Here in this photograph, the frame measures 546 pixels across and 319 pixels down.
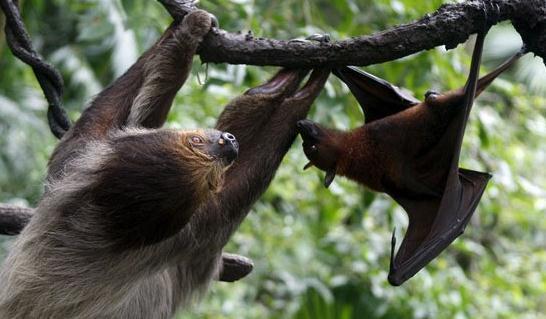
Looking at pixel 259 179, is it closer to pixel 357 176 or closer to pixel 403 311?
pixel 357 176

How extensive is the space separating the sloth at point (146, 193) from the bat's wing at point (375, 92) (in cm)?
16

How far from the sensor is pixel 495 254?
9.85m

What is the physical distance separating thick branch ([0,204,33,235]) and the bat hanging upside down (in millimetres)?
1690

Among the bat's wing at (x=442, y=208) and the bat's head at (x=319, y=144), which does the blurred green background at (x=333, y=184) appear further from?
the bat's wing at (x=442, y=208)

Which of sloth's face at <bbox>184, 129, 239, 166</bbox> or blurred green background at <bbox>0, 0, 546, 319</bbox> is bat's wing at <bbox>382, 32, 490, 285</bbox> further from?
blurred green background at <bbox>0, 0, 546, 319</bbox>

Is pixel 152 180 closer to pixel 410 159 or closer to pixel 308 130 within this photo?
pixel 308 130

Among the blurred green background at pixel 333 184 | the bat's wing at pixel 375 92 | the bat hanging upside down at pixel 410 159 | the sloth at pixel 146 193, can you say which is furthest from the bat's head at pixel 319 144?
the blurred green background at pixel 333 184

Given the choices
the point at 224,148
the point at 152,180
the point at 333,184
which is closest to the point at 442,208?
the point at 224,148

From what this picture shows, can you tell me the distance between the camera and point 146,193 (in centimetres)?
300

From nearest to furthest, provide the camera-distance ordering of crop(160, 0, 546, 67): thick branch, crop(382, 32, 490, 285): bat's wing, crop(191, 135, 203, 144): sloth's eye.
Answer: crop(160, 0, 546, 67): thick branch → crop(191, 135, 203, 144): sloth's eye → crop(382, 32, 490, 285): bat's wing

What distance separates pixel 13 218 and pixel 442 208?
2.32 meters

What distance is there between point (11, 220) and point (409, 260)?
2.19 metres

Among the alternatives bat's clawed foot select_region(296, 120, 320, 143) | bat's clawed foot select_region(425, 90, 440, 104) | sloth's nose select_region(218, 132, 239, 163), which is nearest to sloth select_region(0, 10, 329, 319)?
sloth's nose select_region(218, 132, 239, 163)

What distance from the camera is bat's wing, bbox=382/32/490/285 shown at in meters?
3.45
